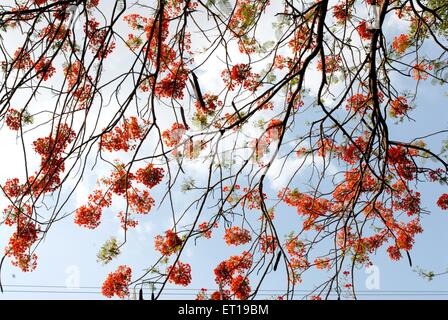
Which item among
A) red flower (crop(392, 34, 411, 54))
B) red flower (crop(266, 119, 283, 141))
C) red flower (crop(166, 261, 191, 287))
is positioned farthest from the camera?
red flower (crop(392, 34, 411, 54))

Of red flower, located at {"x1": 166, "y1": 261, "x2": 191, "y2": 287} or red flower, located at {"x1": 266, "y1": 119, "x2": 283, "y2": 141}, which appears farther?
red flower, located at {"x1": 166, "y1": 261, "x2": 191, "y2": 287}

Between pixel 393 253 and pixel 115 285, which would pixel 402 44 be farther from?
pixel 115 285

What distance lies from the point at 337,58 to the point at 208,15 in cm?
146

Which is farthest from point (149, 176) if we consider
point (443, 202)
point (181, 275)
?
point (443, 202)

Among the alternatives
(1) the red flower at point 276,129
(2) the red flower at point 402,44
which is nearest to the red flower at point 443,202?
(2) the red flower at point 402,44

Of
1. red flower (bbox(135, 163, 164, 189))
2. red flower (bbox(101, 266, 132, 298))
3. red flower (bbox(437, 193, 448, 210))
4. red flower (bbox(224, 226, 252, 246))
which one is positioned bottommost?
red flower (bbox(101, 266, 132, 298))

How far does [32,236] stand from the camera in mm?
2682

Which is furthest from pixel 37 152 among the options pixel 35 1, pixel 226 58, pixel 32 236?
pixel 226 58

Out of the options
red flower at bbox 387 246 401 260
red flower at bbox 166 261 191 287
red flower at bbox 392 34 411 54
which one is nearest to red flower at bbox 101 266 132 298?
red flower at bbox 166 261 191 287

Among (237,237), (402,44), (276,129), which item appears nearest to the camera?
(276,129)

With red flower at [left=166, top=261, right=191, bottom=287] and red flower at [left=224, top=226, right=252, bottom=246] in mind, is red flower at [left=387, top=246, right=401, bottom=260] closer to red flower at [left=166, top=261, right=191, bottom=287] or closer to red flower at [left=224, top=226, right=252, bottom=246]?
red flower at [left=224, top=226, right=252, bottom=246]

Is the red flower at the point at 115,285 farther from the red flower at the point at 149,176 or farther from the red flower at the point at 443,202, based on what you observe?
the red flower at the point at 443,202

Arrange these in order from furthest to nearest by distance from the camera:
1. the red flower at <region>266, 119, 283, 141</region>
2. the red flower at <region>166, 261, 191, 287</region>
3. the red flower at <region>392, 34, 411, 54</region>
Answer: the red flower at <region>392, 34, 411, 54</region> < the red flower at <region>166, 261, 191, 287</region> < the red flower at <region>266, 119, 283, 141</region>
